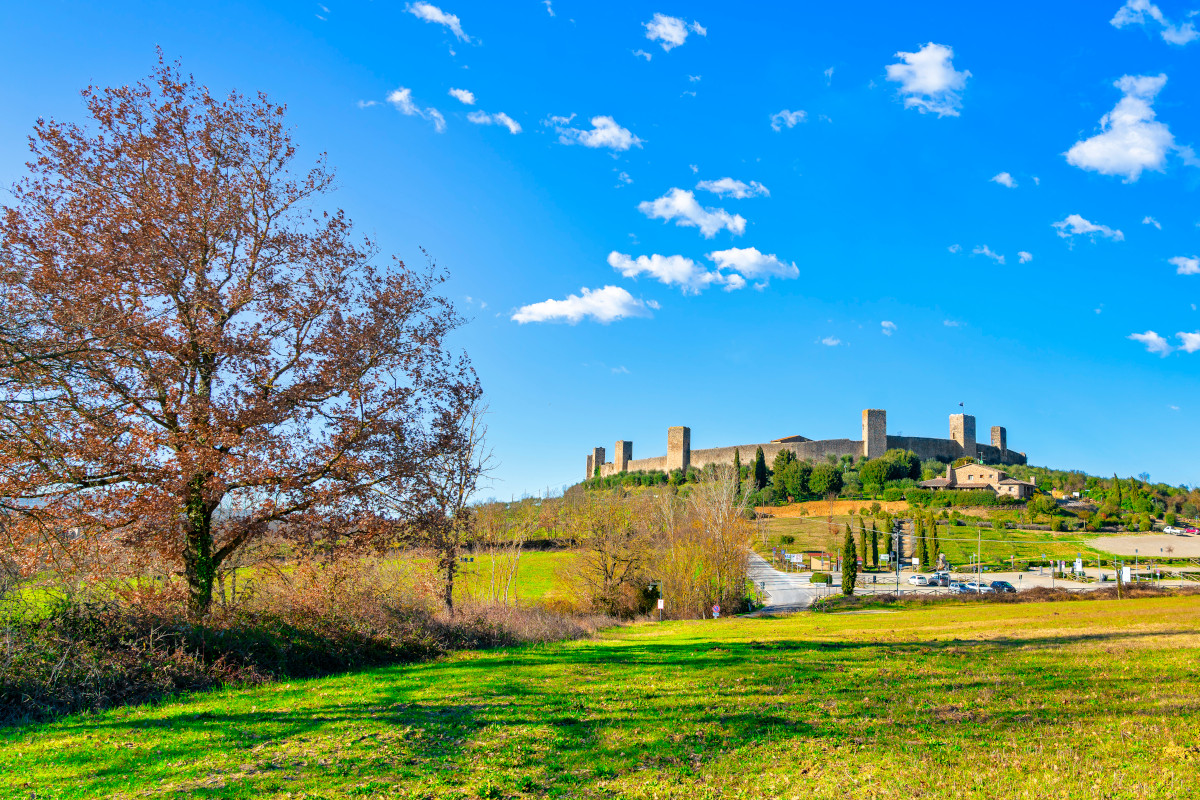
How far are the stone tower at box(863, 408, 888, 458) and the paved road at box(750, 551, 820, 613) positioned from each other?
39.2 m

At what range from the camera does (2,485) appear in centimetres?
970

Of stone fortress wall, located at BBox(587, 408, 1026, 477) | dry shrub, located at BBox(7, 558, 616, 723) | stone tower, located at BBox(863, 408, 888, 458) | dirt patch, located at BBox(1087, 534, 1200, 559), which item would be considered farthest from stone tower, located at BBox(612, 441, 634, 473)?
dry shrub, located at BBox(7, 558, 616, 723)

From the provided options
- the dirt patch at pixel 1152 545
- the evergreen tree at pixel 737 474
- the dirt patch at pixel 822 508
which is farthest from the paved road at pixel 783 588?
the dirt patch at pixel 1152 545

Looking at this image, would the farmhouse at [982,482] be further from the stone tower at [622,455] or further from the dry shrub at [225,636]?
the dry shrub at [225,636]

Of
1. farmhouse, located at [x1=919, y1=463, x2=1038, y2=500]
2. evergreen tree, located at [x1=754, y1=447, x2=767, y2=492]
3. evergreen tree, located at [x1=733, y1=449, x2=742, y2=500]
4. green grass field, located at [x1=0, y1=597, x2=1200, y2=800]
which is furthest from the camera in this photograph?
evergreen tree, located at [x1=754, y1=447, x2=767, y2=492]

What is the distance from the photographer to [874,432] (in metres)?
99.9

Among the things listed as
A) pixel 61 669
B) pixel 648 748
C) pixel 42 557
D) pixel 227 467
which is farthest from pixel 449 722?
pixel 42 557

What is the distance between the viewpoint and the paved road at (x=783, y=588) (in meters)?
38.5

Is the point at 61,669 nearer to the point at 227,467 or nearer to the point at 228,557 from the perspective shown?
the point at 227,467

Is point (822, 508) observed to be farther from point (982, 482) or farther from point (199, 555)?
point (199, 555)

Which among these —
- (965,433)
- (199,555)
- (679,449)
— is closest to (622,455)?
(679,449)

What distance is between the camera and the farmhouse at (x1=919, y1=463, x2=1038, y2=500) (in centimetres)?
8694

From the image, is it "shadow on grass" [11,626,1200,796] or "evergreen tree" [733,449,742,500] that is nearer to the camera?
"shadow on grass" [11,626,1200,796]

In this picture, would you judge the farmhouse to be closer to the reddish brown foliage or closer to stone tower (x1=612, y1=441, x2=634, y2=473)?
stone tower (x1=612, y1=441, x2=634, y2=473)
